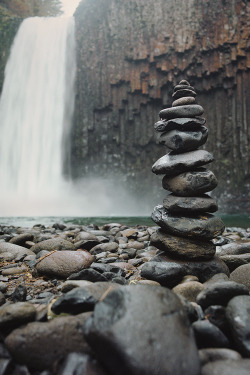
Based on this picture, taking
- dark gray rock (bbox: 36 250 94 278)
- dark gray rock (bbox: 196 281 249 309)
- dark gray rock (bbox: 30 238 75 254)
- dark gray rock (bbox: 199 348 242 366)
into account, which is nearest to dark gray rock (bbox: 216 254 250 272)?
dark gray rock (bbox: 196 281 249 309)

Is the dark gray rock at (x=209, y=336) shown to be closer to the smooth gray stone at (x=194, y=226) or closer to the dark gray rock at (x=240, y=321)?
the dark gray rock at (x=240, y=321)

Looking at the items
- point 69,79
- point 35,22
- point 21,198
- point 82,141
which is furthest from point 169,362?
point 35,22

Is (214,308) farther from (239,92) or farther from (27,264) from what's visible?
(239,92)

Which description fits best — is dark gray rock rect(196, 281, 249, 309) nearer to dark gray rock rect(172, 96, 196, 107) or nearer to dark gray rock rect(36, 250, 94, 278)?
dark gray rock rect(36, 250, 94, 278)

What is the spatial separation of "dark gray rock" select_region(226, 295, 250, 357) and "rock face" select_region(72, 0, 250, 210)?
18.1 metres

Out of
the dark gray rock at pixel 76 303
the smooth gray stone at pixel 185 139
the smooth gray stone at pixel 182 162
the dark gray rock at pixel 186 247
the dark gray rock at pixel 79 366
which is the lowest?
the dark gray rock at pixel 79 366

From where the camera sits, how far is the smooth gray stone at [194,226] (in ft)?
11.2

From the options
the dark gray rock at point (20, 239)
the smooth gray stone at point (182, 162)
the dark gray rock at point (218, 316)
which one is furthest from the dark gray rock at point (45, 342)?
the dark gray rock at point (20, 239)

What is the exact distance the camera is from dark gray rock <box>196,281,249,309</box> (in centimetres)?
209

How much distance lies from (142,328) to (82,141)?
21.8m

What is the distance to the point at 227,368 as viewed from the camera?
1.47 metres

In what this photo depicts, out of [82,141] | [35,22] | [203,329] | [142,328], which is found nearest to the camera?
[142,328]

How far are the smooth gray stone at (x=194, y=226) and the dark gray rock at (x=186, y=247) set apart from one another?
8 cm

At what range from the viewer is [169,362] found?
1.37 metres
